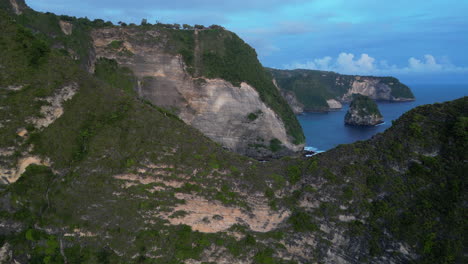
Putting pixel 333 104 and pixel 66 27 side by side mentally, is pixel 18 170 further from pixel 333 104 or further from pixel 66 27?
pixel 333 104

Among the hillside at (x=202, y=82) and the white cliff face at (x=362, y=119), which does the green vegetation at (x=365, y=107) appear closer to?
the white cliff face at (x=362, y=119)

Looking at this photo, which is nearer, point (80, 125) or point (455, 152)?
point (455, 152)

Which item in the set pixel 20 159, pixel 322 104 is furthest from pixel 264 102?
pixel 322 104

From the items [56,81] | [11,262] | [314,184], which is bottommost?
[11,262]

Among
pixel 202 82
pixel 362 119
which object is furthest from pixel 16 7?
pixel 362 119

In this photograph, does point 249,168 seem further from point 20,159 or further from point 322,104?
point 322,104

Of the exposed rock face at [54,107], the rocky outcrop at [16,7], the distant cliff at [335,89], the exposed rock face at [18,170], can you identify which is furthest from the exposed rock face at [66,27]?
the distant cliff at [335,89]

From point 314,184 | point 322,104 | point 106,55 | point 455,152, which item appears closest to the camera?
point 455,152

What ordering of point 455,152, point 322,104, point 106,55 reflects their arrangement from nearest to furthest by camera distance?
point 455,152, point 106,55, point 322,104

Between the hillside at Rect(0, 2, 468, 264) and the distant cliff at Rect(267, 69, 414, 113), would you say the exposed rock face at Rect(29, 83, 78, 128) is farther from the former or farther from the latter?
the distant cliff at Rect(267, 69, 414, 113)
